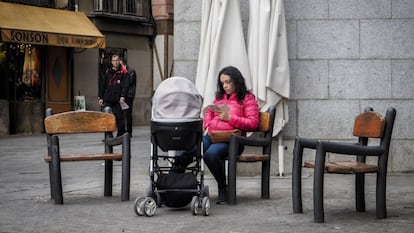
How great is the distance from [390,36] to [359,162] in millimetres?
3546

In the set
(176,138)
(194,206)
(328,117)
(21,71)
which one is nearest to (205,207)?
(194,206)

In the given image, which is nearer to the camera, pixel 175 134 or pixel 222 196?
pixel 175 134

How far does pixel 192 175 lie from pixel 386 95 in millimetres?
4123

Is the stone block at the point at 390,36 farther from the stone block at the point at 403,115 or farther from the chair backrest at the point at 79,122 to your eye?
the chair backrest at the point at 79,122

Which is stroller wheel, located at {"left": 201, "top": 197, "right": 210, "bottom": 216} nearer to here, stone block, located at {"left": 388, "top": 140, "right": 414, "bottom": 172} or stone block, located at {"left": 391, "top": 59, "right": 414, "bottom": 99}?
stone block, located at {"left": 388, "top": 140, "right": 414, "bottom": 172}

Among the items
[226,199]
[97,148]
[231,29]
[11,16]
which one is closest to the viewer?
[226,199]

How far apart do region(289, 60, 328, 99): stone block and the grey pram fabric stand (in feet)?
Answer: 11.2

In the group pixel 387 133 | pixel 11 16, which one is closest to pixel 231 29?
pixel 387 133

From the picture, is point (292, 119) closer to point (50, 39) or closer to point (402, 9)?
point (402, 9)

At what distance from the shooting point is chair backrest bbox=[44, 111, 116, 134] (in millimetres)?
9836

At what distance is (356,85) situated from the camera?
12188 mm

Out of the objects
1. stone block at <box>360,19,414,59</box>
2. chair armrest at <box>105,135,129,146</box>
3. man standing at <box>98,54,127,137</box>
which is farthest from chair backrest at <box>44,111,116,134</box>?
man standing at <box>98,54,127,137</box>

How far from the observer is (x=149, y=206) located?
8445 mm

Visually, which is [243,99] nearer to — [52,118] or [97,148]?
[52,118]
